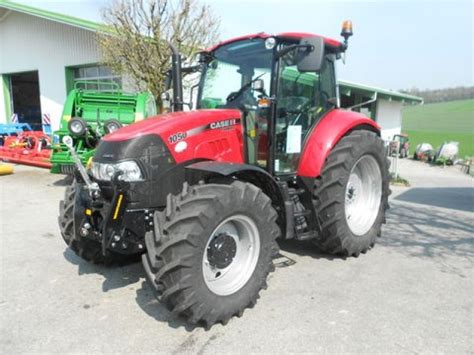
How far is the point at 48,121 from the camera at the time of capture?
14508 millimetres

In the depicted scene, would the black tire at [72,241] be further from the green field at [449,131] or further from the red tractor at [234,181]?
the green field at [449,131]

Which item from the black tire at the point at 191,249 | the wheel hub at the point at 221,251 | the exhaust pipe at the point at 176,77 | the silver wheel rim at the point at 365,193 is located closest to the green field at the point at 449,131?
the silver wheel rim at the point at 365,193

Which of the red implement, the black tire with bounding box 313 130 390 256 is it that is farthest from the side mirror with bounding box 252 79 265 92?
the red implement

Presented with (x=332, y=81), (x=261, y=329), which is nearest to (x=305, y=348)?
(x=261, y=329)

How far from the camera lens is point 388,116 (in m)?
20.5

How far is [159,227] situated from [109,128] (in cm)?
506

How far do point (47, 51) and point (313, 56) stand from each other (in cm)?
1409

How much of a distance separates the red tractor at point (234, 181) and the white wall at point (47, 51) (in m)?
10.4

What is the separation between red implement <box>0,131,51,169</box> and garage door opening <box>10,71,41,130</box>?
23.2 feet

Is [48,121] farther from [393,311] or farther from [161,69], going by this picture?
[393,311]

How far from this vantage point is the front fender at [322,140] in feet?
12.0

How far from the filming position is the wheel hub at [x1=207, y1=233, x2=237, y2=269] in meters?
2.82

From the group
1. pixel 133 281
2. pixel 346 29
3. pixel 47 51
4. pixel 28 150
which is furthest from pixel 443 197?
pixel 47 51

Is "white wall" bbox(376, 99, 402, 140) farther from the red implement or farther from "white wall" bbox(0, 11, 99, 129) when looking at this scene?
the red implement
